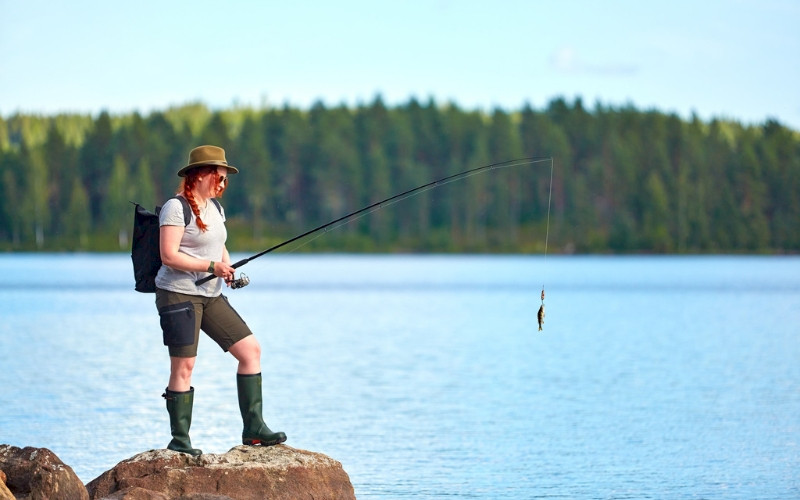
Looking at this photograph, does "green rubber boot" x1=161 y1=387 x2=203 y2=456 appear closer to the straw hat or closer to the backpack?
the backpack

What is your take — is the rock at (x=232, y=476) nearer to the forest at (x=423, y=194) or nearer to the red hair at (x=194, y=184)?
the red hair at (x=194, y=184)

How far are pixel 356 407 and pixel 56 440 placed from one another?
428 cm

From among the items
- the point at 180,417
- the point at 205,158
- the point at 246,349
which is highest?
the point at 205,158

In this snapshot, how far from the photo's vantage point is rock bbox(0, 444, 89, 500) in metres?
7.96

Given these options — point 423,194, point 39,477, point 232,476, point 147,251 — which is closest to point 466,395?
point 232,476

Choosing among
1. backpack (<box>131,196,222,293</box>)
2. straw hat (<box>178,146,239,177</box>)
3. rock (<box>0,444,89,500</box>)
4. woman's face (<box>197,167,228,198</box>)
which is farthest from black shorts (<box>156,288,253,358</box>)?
rock (<box>0,444,89,500</box>)

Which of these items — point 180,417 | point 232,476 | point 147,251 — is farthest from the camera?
point 180,417

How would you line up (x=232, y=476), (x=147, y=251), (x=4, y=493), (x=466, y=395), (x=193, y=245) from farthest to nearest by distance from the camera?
(x=466, y=395) < (x=147, y=251) < (x=232, y=476) < (x=193, y=245) < (x=4, y=493)

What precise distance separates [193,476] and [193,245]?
148 cm

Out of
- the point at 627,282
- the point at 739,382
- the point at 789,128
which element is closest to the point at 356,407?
the point at 739,382

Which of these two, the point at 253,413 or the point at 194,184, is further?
the point at 253,413

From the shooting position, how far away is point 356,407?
1702 cm

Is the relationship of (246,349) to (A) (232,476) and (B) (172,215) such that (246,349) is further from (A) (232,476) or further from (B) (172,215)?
(B) (172,215)

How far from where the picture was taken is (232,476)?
8047 millimetres
